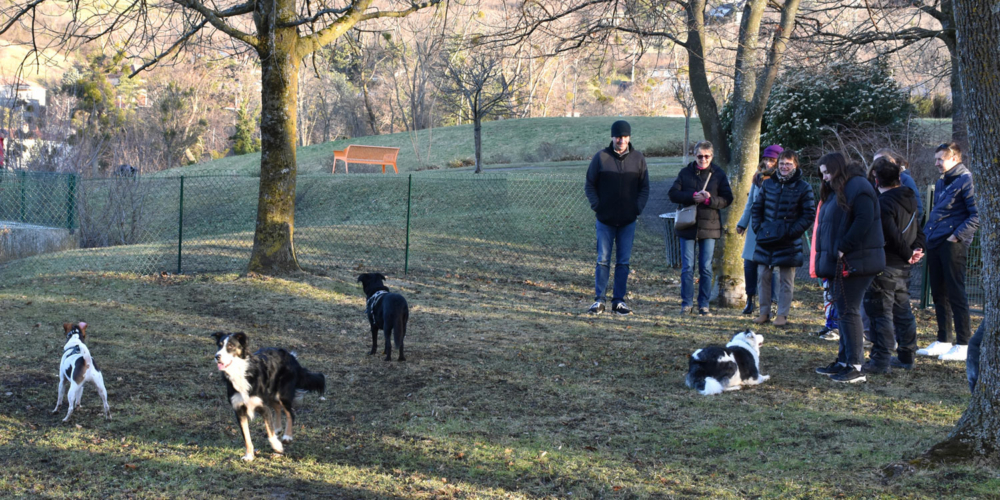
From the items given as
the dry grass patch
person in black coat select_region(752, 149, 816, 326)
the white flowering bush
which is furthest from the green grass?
the dry grass patch

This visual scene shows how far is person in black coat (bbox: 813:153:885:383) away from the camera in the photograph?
5.65 metres

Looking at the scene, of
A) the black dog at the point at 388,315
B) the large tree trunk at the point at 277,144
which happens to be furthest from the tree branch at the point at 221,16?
the black dog at the point at 388,315

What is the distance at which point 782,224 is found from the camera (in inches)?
302

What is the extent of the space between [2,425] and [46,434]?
0.38 m

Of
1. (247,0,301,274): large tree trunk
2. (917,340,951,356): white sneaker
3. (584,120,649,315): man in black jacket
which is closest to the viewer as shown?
(917,340,951,356): white sneaker

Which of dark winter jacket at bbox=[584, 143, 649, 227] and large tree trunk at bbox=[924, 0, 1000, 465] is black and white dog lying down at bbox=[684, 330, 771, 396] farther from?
dark winter jacket at bbox=[584, 143, 649, 227]

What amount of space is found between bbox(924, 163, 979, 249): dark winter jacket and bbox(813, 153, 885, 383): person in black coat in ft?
4.15

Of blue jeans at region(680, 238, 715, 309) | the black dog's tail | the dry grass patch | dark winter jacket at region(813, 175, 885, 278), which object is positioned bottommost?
the dry grass patch

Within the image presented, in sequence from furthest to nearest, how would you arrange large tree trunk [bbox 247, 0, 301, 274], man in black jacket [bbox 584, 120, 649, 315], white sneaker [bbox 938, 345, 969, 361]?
1. large tree trunk [bbox 247, 0, 301, 274]
2. man in black jacket [bbox 584, 120, 649, 315]
3. white sneaker [bbox 938, 345, 969, 361]

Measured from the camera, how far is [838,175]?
5777 millimetres

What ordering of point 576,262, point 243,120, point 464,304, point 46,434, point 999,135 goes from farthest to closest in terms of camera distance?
point 243,120 < point 576,262 < point 464,304 < point 46,434 < point 999,135

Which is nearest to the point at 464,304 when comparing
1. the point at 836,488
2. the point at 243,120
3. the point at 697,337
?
the point at 697,337

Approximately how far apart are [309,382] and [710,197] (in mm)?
5241

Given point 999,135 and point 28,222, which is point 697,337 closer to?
point 999,135
